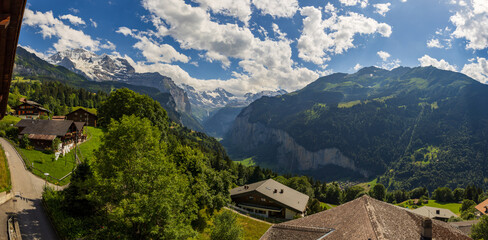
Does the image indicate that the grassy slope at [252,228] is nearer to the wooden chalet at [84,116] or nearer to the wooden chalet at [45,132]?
the wooden chalet at [45,132]

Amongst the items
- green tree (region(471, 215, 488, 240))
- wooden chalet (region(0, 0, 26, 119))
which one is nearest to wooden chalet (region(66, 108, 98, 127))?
wooden chalet (region(0, 0, 26, 119))

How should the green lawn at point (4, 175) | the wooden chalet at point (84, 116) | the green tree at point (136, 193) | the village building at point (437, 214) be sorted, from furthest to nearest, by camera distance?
the village building at point (437, 214) → the wooden chalet at point (84, 116) → the green lawn at point (4, 175) → the green tree at point (136, 193)

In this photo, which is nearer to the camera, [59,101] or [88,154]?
[88,154]

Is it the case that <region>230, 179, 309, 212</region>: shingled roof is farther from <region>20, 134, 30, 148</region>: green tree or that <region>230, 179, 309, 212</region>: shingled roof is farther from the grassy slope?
<region>20, 134, 30, 148</region>: green tree

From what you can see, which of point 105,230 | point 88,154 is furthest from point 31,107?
point 105,230

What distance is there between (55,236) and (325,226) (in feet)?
87.2

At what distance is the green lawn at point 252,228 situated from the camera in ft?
140

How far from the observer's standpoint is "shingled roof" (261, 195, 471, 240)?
18172mm

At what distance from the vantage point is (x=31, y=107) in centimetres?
9600

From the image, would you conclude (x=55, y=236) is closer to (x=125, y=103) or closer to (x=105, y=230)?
(x=105, y=230)

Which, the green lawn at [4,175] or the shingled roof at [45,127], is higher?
the shingled roof at [45,127]

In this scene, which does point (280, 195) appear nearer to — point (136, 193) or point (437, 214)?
Answer: point (136, 193)

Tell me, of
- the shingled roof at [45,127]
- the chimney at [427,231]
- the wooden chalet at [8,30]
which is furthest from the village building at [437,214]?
the wooden chalet at [8,30]

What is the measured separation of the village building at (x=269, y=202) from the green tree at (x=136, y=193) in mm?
41022
